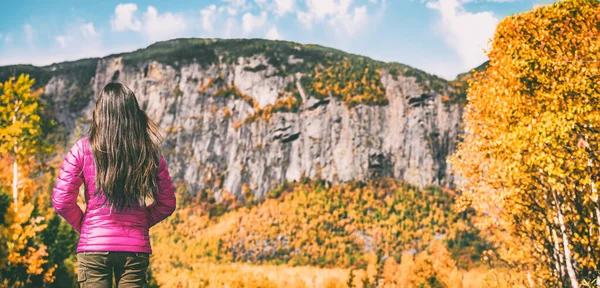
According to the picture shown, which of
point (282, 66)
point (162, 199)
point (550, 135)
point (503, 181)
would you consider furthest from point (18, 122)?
point (282, 66)

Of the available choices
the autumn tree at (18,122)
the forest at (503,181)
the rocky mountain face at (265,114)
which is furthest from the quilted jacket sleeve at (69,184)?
the rocky mountain face at (265,114)

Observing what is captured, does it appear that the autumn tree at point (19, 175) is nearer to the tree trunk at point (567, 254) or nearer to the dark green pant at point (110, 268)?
the tree trunk at point (567, 254)

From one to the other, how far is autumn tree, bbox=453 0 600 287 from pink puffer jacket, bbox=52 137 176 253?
26.9 ft

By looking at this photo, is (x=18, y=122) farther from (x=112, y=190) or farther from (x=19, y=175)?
(x=112, y=190)

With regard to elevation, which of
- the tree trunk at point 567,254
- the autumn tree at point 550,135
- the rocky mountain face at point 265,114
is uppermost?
the rocky mountain face at point 265,114

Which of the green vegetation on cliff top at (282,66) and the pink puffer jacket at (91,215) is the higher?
the green vegetation on cliff top at (282,66)

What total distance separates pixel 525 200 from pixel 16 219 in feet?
69.4

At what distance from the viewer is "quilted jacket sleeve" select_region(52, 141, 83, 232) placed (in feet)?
13.5

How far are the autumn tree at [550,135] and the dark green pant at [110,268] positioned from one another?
27.0ft

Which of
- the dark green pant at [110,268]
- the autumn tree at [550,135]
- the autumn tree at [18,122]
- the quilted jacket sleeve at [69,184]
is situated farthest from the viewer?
the autumn tree at [18,122]

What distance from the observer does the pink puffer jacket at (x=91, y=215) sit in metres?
4.06

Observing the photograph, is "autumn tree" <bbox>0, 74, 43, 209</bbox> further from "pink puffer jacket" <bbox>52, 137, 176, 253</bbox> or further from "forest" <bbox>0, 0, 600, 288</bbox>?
"pink puffer jacket" <bbox>52, 137, 176, 253</bbox>

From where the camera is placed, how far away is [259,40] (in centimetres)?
18138

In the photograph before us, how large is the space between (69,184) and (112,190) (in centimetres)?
34
